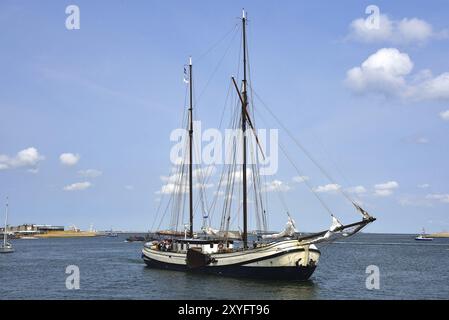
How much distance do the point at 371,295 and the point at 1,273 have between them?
46.8m

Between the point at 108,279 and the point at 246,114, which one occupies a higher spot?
the point at 246,114

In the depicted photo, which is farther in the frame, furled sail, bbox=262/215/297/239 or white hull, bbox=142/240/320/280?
furled sail, bbox=262/215/297/239

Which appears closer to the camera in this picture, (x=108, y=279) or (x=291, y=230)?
(x=291, y=230)

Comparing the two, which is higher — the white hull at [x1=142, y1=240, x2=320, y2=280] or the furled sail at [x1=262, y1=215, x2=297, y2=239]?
the furled sail at [x1=262, y1=215, x2=297, y2=239]

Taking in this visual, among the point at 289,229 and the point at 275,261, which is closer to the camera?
the point at 275,261

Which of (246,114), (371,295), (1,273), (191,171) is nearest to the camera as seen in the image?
(371,295)

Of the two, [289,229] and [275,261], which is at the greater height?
[289,229]

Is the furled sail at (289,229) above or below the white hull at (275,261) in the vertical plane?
above

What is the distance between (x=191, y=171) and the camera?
70188mm

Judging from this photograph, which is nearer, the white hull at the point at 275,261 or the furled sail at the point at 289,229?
the white hull at the point at 275,261
